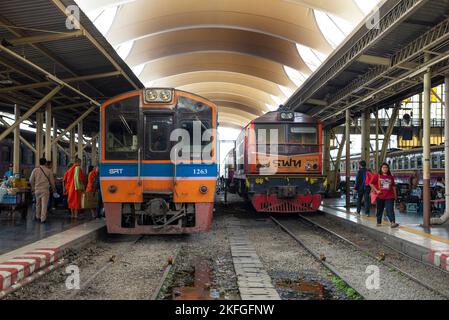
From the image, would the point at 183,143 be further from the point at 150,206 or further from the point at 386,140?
the point at 386,140

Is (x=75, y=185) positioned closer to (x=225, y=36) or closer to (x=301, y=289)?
(x=301, y=289)

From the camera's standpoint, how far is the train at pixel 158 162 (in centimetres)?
877

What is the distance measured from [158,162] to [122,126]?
1.12m

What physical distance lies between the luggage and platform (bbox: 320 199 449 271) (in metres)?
6.87

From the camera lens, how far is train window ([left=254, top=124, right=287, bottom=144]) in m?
13.4

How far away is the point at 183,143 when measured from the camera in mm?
9000

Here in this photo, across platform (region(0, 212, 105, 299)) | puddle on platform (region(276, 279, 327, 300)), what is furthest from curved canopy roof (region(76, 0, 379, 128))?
puddle on platform (region(276, 279, 327, 300))

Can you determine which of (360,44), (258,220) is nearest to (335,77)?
(360,44)

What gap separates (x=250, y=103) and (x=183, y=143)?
29.0 meters

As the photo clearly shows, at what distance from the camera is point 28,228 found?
9.65 m

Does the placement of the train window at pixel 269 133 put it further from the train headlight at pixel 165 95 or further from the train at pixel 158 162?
the train headlight at pixel 165 95

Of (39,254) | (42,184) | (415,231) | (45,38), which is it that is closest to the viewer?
(39,254)

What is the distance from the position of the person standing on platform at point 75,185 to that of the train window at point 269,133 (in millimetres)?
5322

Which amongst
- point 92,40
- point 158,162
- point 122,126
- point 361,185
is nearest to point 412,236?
point 361,185
